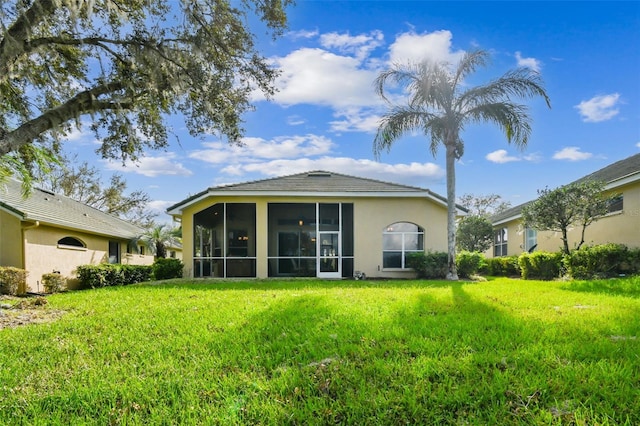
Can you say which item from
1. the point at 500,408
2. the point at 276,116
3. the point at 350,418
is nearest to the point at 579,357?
the point at 500,408

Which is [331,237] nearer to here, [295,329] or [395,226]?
[395,226]

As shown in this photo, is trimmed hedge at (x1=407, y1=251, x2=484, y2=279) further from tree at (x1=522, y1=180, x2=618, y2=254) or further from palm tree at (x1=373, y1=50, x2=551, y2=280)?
tree at (x1=522, y1=180, x2=618, y2=254)

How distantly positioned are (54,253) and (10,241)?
1.91 metres

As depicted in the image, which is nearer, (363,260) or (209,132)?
(209,132)

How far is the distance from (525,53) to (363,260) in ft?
32.8

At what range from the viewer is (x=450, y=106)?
1477cm

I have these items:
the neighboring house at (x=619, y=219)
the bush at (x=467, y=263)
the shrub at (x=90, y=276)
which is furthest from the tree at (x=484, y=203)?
the shrub at (x=90, y=276)

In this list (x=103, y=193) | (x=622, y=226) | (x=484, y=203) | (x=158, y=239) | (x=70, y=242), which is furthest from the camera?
(x=484, y=203)

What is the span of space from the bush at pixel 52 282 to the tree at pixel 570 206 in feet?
62.0

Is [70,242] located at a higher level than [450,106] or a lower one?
lower

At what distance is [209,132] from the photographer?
12.2 metres

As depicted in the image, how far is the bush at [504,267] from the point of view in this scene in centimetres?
1879

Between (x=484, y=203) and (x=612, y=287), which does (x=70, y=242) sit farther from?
(x=484, y=203)

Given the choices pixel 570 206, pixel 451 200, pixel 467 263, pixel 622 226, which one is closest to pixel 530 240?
pixel 622 226
